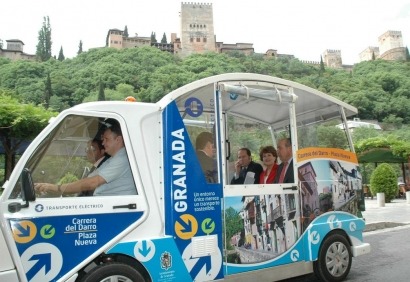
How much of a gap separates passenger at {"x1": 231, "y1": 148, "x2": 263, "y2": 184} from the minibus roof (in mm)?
567

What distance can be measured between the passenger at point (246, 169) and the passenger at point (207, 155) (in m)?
0.47

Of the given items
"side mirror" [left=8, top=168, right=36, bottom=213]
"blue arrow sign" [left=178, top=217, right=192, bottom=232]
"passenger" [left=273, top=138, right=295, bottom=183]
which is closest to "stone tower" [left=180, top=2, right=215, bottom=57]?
"passenger" [left=273, top=138, right=295, bottom=183]

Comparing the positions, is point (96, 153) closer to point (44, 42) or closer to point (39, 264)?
point (39, 264)

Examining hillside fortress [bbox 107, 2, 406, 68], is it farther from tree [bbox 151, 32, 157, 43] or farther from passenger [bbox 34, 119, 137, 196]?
passenger [bbox 34, 119, 137, 196]

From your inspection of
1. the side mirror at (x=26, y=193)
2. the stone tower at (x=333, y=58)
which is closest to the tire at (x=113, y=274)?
the side mirror at (x=26, y=193)

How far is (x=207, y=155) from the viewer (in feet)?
14.2

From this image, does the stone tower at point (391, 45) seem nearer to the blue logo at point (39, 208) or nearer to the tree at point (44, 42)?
the tree at point (44, 42)

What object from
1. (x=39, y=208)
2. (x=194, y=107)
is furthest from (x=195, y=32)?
(x=39, y=208)

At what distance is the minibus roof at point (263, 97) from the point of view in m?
4.42

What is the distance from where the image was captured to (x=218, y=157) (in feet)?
14.3

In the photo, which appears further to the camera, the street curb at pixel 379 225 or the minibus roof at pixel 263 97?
the street curb at pixel 379 225

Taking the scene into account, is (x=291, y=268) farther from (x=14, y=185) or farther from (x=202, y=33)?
(x=202, y=33)

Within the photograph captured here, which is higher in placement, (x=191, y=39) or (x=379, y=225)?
(x=191, y=39)

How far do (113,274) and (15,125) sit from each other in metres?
8.70
